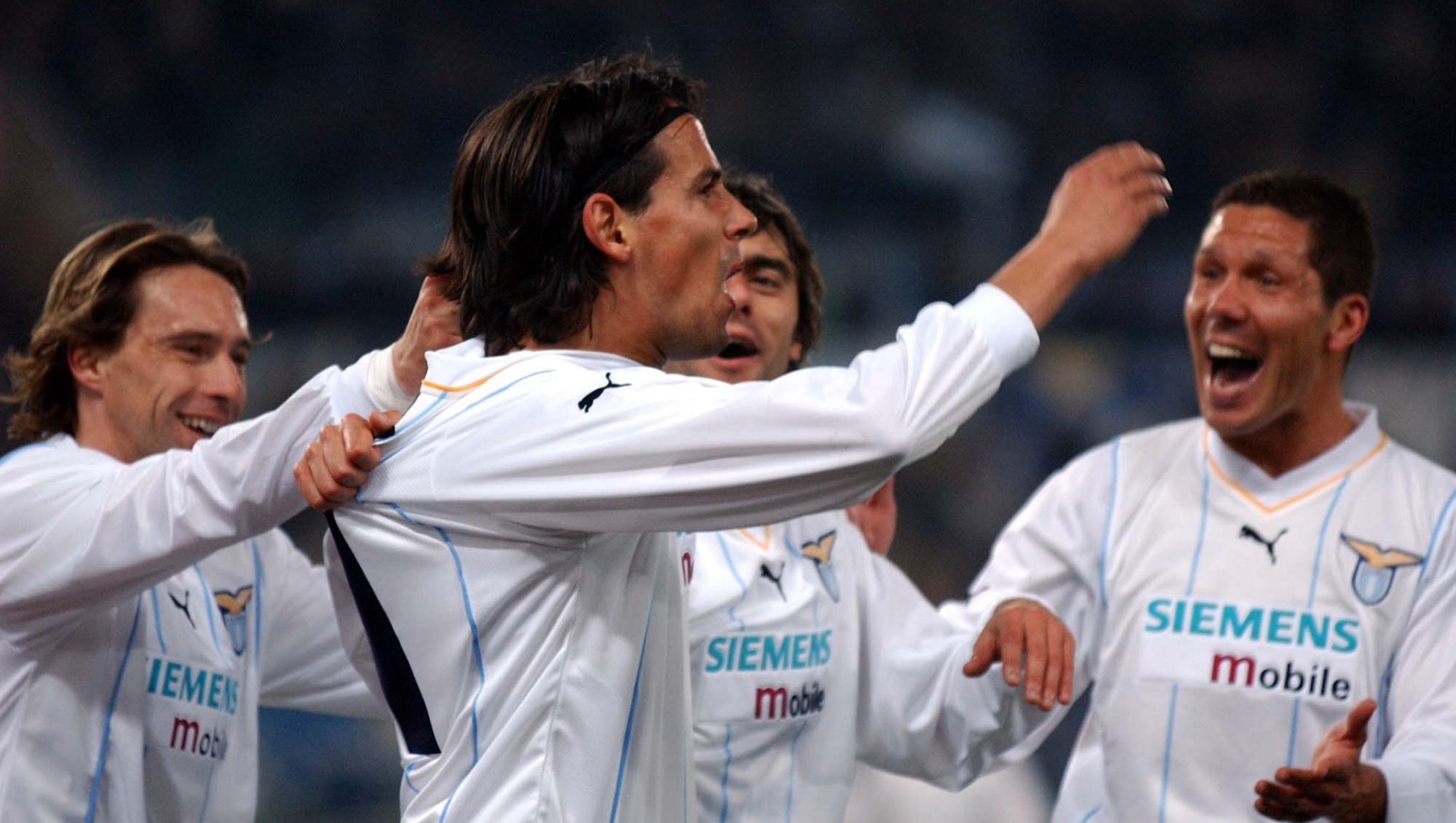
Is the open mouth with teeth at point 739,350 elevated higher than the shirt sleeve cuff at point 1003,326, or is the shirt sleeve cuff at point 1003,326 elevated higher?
the open mouth with teeth at point 739,350

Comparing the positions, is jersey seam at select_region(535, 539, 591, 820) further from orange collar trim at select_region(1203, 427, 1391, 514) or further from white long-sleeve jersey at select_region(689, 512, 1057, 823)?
orange collar trim at select_region(1203, 427, 1391, 514)

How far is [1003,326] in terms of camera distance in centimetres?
162

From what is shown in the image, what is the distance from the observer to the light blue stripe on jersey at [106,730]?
92.3 inches

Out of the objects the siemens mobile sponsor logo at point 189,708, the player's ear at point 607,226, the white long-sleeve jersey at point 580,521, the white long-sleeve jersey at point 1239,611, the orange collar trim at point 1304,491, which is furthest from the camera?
the orange collar trim at point 1304,491

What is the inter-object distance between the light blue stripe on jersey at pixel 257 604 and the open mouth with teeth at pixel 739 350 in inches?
39.0

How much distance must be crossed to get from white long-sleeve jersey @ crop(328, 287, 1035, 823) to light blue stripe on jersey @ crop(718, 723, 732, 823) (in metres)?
0.63

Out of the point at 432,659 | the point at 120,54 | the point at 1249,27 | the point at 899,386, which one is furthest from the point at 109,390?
the point at 1249,27

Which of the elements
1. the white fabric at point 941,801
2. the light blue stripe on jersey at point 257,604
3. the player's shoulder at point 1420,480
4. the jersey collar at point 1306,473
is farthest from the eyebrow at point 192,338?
the white fabric at point 941,801

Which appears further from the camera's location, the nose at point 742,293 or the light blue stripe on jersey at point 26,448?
the nose at point 742,293

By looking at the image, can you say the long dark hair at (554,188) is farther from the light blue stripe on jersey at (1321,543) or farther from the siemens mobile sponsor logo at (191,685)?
the light blue stripe on jersey at (1321,543)

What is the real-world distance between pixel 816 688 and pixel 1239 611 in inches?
31.9

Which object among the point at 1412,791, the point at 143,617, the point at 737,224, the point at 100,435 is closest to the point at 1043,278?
the point at 737,224

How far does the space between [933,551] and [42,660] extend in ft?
14.0

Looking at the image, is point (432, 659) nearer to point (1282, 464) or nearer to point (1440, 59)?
point (1282, 464)
